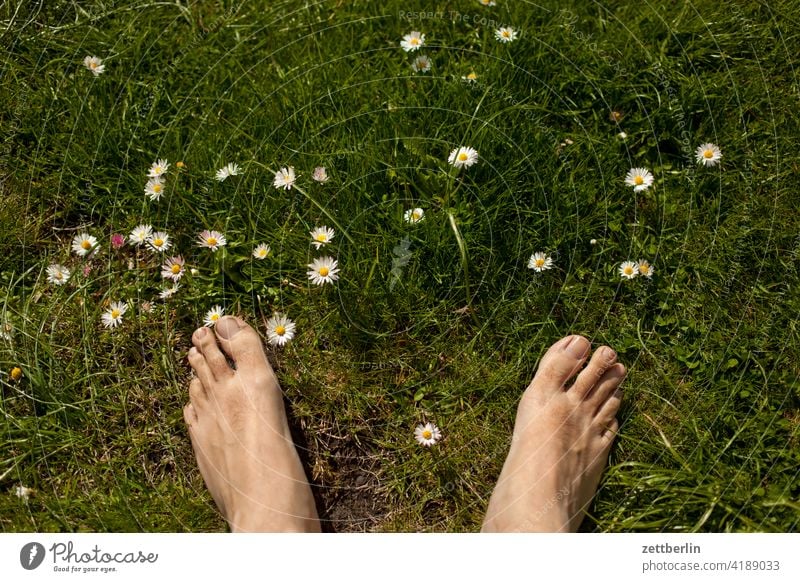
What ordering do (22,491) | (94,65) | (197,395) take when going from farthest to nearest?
(94,65) < (197,395) < (22,491)

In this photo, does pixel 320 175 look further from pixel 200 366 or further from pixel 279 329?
pixel 200 366

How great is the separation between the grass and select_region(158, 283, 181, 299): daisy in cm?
3

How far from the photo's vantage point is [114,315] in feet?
8.04

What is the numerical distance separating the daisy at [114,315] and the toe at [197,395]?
1.09 ft

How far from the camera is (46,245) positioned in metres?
2.59

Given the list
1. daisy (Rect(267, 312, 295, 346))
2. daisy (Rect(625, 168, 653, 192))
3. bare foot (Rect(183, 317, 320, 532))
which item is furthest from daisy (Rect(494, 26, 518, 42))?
bare foot (Rect(183, 317, 320, 532))

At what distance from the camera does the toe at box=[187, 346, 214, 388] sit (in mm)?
2408

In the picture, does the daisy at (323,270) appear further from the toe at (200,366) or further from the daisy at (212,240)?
the toe at (200,366)

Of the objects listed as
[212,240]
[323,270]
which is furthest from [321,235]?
[212,240]

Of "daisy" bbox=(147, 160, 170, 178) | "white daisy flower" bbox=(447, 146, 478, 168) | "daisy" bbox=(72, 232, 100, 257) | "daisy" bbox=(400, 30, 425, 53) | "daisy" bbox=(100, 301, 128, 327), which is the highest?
"daisy" bbox=(400, 30, 425, 53)

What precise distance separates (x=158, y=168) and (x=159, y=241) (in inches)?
10.0

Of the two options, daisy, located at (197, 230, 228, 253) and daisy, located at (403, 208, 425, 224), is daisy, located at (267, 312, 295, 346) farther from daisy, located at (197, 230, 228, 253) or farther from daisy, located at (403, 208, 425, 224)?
daisy, located at (403, 208, 425, 224)
